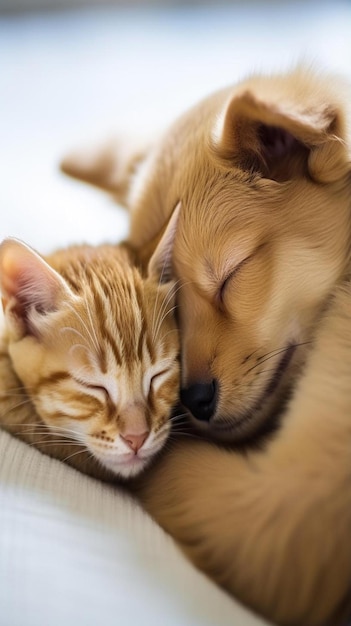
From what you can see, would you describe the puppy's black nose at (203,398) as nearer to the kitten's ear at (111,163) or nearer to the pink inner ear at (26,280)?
the pink inner ear at (26,280)

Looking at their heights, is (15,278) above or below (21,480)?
above

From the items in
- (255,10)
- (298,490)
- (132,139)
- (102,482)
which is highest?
(255,10)

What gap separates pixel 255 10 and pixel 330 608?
2.51 metres

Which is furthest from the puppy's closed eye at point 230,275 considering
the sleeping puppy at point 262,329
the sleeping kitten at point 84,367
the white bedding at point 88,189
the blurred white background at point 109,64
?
the blurred white background at point 109,64

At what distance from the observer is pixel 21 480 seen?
3.12ft

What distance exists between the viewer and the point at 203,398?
1.09 metres

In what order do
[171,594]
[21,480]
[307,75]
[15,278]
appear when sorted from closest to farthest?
[171,594] → [21,480] → [15,278] → [307,75]

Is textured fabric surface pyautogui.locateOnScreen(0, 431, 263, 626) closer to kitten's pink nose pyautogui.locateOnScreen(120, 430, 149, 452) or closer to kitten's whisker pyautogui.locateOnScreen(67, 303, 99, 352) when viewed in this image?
kitten's pink nose pyautogui.locateOnScreen(120, 430, 149, 452)

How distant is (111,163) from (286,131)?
832mm

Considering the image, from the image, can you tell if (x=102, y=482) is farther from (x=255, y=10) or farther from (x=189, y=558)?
(x=255, y=10)

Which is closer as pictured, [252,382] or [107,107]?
[252,382]

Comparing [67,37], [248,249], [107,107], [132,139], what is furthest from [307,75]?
[67,37]

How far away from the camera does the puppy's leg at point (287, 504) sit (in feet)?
2.94

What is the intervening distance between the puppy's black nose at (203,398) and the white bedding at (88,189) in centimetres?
18
